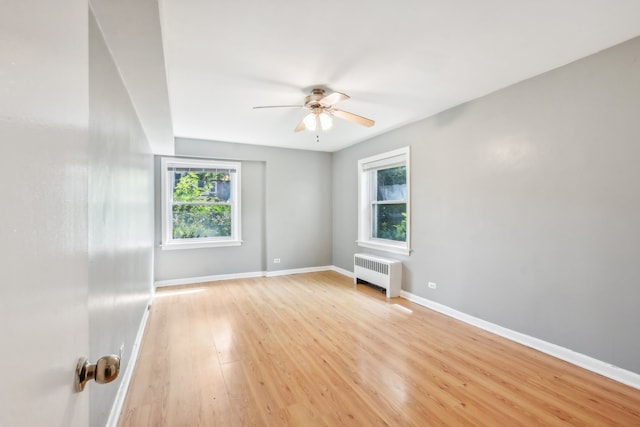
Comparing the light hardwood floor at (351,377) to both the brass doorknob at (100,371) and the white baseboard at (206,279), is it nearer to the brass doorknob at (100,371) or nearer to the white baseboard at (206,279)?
the white baseboard at (206,279)

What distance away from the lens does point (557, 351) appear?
2525mm

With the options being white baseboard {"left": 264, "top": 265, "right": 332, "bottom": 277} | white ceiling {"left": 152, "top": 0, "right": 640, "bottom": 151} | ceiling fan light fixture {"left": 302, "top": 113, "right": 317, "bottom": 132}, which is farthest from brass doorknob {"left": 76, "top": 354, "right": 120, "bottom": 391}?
white baseboard {"left": 264, "top": 265, "right": 332, "bottom": 277}

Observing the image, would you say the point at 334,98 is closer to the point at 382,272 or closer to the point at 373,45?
the point at 373,45

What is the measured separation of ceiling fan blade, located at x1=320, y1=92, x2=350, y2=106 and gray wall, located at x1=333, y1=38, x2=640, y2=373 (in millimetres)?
1620

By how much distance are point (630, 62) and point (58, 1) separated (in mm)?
3248

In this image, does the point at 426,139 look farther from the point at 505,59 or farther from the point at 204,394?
the point at 204,394

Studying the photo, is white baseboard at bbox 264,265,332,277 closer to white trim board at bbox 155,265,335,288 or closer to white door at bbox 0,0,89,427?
white trim board at bbox 155,265,335,288

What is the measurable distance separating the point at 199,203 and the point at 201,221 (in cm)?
32

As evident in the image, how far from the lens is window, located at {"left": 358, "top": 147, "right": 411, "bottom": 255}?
14.0ft

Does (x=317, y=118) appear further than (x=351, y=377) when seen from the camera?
Yes

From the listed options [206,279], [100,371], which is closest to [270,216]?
[206,279]

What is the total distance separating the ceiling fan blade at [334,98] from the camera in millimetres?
2526

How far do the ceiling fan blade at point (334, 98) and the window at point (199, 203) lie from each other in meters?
2.96

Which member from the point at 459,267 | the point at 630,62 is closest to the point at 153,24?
the point at 630,62
